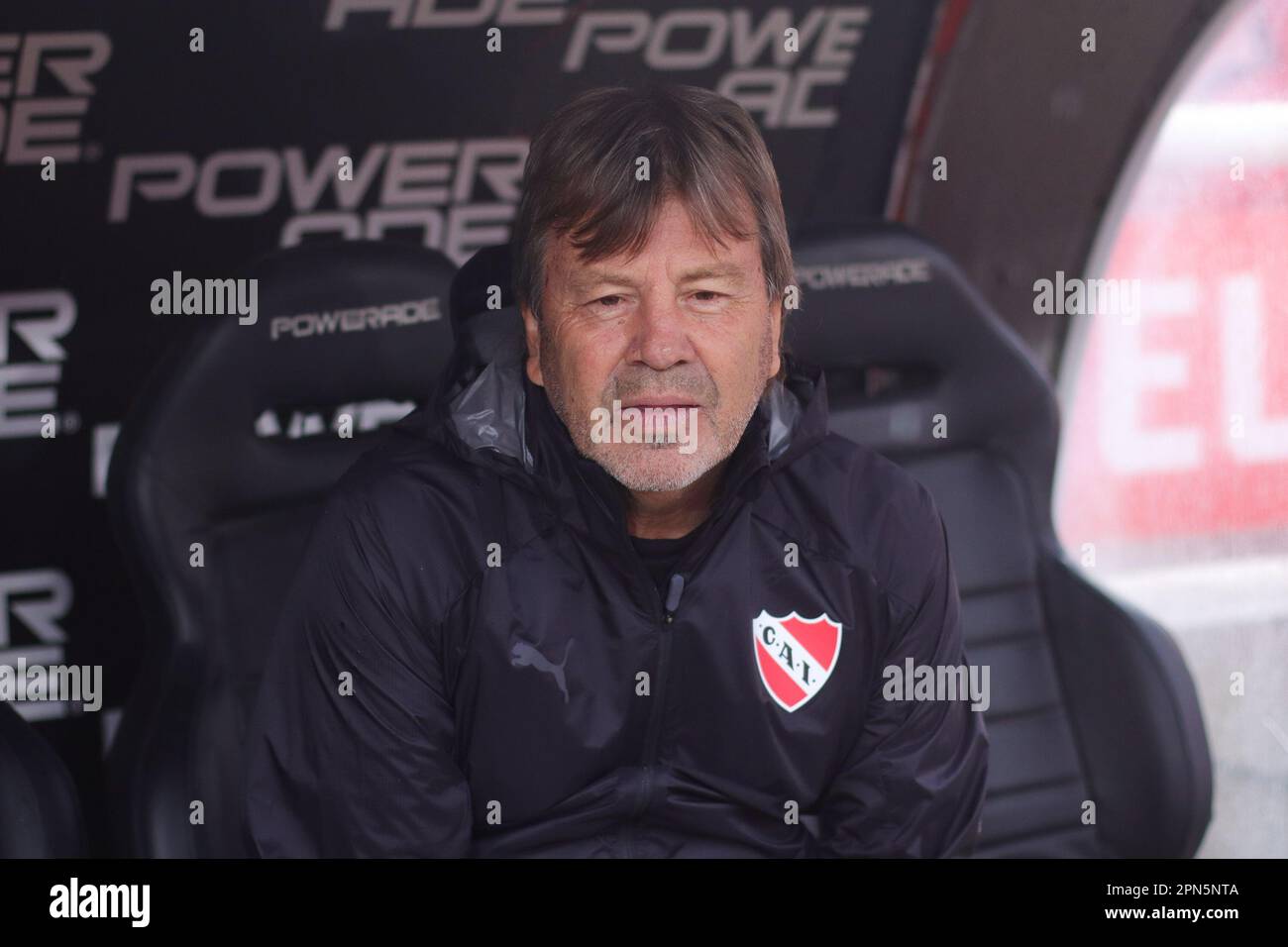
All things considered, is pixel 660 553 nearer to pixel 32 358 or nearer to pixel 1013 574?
pixel 1013 574

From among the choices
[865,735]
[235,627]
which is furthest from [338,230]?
[865,735]

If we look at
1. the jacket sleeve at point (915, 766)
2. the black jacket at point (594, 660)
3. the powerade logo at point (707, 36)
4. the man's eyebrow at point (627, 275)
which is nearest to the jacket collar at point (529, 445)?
the black jacket at point (594, 660)

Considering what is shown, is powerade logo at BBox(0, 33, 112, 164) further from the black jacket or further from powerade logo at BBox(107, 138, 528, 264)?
the black jacket

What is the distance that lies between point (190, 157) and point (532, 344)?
677 millimetres

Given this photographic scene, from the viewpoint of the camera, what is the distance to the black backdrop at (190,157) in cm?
203

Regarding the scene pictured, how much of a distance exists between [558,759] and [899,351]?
68 cm

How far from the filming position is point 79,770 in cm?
212

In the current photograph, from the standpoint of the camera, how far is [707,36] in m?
2.17

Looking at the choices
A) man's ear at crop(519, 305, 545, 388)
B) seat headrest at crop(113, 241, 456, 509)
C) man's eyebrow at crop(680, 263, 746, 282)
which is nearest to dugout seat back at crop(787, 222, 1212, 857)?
man's eyebrow at crop(680, 263, 746, 282)

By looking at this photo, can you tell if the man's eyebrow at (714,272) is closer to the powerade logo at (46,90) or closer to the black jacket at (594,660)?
the black jacket at (594,660)

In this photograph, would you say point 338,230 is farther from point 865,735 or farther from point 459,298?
point 865,735

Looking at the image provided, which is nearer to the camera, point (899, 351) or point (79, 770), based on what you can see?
point (899, 351)
